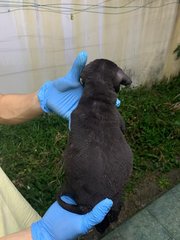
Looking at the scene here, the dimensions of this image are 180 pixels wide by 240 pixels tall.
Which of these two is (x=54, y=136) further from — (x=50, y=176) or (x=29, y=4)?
(x=29, y=4)

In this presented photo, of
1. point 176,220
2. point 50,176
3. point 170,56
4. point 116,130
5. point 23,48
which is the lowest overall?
point 176,220

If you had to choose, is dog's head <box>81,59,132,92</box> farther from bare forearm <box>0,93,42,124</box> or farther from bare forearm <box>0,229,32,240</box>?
bare forearm <box>0,229,32,240</box>

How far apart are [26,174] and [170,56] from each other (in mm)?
2473

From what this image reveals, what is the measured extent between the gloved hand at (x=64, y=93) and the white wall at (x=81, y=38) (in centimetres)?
116

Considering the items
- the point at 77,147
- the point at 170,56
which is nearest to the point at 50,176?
the point at 77,147

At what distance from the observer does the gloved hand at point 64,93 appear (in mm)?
1300

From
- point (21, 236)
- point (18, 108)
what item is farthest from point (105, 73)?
point (21, 236)

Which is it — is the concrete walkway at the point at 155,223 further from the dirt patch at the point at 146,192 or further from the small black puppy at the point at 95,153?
the small black puppy at the point at 95,153

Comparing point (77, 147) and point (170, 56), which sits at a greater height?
point (77, 147)

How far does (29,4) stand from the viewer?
2297 millimetres

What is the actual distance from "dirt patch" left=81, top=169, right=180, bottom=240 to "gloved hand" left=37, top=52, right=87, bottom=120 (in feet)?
3.90

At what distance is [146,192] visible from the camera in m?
2.40

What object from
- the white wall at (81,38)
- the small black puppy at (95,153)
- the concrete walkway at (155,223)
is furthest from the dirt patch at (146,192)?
the white wall at (81,38)

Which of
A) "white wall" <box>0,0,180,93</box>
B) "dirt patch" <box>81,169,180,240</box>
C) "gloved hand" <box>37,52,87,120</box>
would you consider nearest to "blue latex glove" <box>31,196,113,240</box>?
"gloved hand" <box>37,52,87,120</box>
